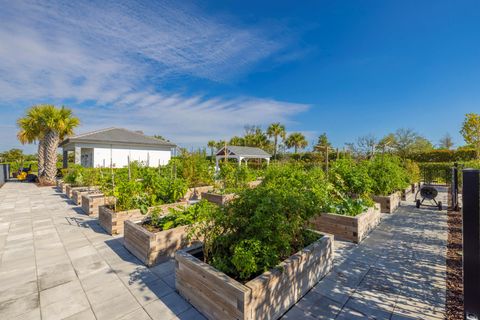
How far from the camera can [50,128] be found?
12.4 metres

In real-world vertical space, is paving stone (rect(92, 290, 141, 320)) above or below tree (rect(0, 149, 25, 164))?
below

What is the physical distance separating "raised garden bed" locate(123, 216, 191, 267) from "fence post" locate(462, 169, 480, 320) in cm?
326

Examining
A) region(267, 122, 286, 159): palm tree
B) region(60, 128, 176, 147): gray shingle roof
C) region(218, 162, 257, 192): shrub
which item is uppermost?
region(267, 122, 286, 159): palm tree

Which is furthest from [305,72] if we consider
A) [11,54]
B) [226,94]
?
[11,54]

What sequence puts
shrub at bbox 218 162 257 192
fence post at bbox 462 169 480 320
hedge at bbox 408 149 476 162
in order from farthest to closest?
1. hedge at bbox 408 149 476 162
2. shrub at bbox 218 162 257 192
3. fence post at bbox 462 169 480 320

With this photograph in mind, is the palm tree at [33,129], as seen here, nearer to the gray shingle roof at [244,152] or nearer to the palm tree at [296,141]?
the gray shingle roof at [244,152]

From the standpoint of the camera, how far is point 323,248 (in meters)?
2.93

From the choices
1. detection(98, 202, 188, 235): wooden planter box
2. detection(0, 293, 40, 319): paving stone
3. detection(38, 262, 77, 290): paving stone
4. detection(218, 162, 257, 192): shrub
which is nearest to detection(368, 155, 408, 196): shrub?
detection(218, 162, 257, 192): shrub

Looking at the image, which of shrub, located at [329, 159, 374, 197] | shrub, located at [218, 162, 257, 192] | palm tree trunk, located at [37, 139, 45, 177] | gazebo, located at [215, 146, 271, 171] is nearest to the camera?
shrub, located at [329, 159, 374, 197]

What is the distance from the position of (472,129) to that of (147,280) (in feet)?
78.9

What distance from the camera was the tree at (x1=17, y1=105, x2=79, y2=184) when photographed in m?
12.2

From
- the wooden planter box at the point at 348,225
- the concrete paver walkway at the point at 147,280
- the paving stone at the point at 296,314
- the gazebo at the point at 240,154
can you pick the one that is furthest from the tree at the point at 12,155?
the paving stone at the point at 296,314

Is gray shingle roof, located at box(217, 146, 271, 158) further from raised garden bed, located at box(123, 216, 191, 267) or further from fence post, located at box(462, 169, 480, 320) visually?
fence post, located at box(462, 169, 480, 320)

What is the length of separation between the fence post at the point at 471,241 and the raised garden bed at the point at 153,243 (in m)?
3.26
